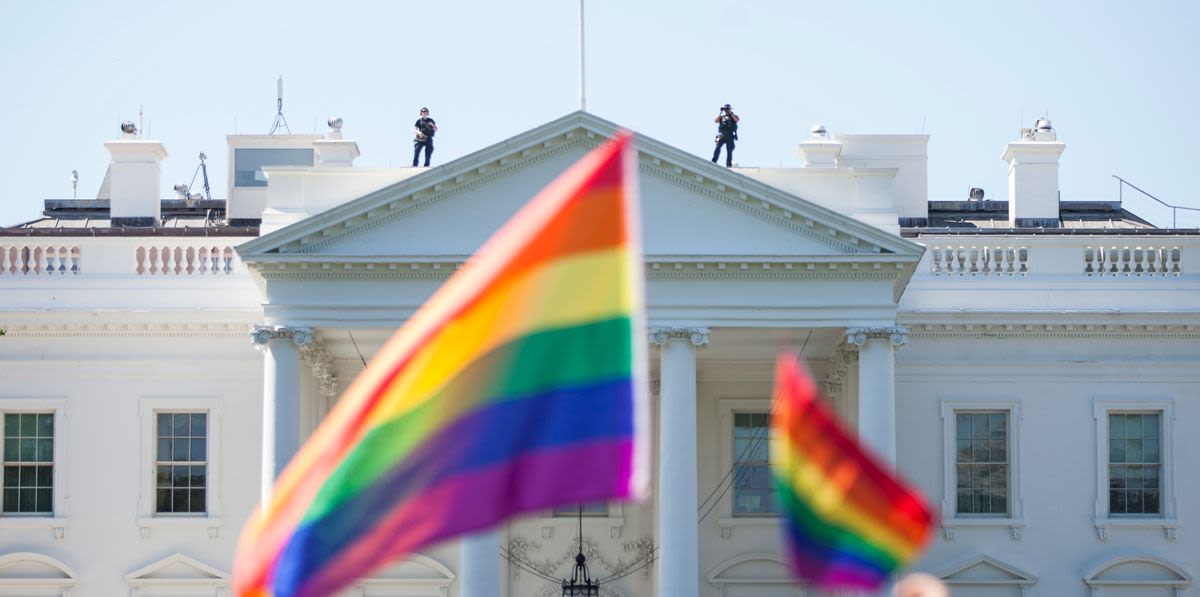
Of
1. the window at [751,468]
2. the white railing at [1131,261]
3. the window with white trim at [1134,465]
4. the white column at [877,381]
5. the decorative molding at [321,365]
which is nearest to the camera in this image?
the white column at [877,381]

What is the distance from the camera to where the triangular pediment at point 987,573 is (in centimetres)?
3712

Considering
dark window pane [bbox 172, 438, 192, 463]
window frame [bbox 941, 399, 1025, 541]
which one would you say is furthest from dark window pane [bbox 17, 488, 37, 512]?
window frame [bbox 941, 399, 1025, 541]

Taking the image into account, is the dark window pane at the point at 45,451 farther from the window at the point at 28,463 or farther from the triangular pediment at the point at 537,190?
the triangular pediment at the point at 537,190

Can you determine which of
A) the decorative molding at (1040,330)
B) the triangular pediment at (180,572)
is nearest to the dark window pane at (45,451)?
the triangular pediment at (180,572)

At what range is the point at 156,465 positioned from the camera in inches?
1464

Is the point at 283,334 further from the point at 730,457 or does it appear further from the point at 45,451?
the point at 730,457

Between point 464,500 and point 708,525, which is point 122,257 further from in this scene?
point 464,500

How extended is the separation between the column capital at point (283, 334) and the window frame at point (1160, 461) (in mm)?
13154

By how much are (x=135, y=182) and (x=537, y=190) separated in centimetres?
1134

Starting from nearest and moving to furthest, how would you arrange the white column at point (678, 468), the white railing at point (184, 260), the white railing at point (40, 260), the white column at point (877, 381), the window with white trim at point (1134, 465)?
the white column at point (678, 468) < the white column at point (877, 381) < the window with white trim at point (1134, 465) < the white railing at point (184, 260) < the white railing at point (40, 260)

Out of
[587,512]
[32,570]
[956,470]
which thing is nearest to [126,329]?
[32,570]

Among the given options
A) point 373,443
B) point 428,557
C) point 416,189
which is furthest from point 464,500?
point 428,557

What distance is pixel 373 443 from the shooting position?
11.0 m

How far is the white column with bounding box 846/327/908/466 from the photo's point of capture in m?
33.4
